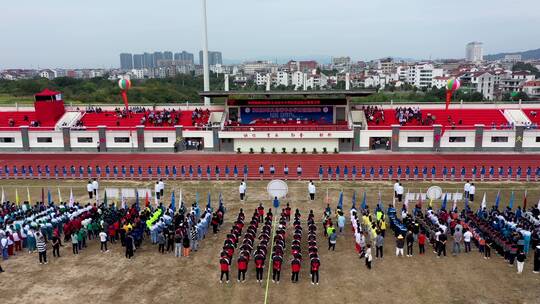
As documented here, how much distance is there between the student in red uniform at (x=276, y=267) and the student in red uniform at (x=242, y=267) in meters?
0.97

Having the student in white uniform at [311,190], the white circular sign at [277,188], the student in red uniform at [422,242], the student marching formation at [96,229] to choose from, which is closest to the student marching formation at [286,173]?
the student in white uniform at [311,190]

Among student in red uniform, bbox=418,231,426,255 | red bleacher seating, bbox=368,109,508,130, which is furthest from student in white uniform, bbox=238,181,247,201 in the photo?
red bleacher seating, bbox=368,109,508,130

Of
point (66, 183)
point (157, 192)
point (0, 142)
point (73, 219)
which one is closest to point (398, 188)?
point (157, 192)

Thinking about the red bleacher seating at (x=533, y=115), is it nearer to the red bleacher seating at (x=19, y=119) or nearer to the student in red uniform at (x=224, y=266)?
the student in red uniform at (x=224, y=266)

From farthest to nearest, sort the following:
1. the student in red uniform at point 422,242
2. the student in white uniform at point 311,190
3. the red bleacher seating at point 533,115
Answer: the red bleacher seating at point 533,115 < the student in white uniform at point 311,190 < the student in red uniform at point 422,242

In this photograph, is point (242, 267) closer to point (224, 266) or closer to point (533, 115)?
point (224, 266)

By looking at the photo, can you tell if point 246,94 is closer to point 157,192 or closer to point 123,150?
point 123,150

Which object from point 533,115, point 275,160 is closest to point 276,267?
point 275,160

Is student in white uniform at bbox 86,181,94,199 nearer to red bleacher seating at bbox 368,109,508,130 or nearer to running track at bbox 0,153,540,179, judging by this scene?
running track at bbox 0,153,540,179

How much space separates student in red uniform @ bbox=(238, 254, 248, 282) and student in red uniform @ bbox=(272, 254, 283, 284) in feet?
3.18

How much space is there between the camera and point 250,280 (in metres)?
14.9

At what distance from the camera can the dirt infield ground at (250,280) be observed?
13.7 metres

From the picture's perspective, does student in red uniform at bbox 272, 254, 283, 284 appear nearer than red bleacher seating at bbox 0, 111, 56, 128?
Yes

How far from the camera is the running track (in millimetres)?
32725
